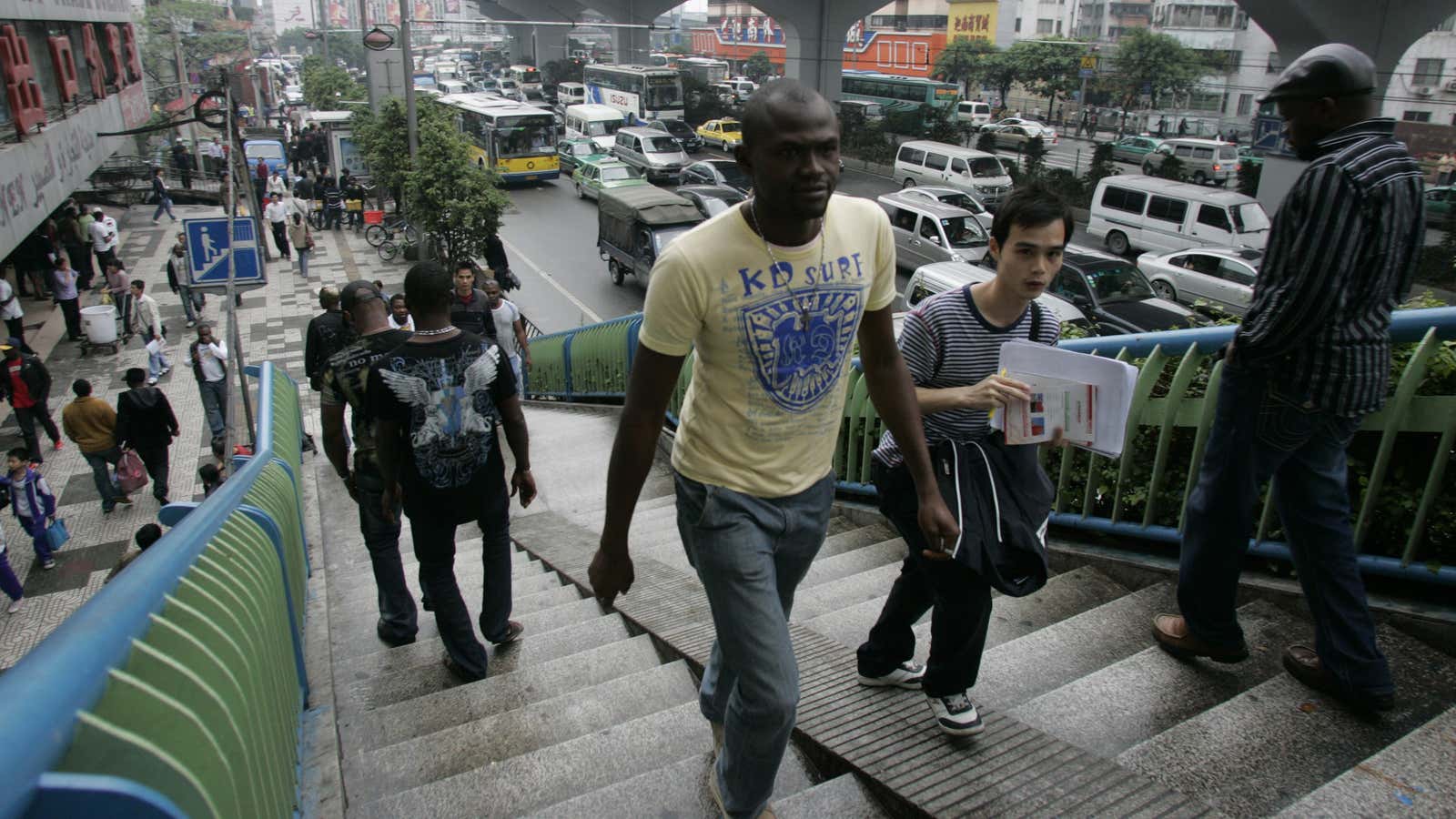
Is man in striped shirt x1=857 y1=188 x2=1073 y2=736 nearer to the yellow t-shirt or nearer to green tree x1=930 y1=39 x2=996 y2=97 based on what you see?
the yellow t-shirt

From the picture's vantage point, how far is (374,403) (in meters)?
3.15

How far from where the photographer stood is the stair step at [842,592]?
149 inches

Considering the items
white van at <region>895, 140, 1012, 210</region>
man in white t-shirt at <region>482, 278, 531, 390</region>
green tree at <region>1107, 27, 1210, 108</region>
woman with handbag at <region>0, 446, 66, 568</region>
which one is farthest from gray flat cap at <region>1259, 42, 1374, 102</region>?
green tree at <region>1107, 27, 1210, 108</region>

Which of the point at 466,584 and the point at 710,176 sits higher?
the point at 710,176

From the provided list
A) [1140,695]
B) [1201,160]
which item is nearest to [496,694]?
[1140,695]

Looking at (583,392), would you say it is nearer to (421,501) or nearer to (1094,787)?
(421,501)

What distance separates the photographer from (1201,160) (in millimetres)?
29078

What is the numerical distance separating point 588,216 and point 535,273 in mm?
6078

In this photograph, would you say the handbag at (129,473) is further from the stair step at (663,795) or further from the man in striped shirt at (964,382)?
the man in striped shirt at (964,382)

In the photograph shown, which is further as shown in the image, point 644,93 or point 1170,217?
point 644,93

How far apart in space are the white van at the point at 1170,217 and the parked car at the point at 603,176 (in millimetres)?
12182

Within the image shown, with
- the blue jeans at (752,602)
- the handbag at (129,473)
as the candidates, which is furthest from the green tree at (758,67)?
the blue jeans at (752,602)

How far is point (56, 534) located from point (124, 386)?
5.49 meters

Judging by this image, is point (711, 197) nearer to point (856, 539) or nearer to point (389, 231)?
point (389, 231)
